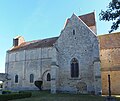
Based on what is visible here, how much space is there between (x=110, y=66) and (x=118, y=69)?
1.56 m

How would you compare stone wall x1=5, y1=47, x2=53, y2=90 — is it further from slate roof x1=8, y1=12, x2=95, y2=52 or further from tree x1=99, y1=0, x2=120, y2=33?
tree x1=99, y1=0, x2=120, y2=33

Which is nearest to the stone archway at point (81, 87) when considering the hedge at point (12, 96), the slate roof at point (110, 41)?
the hedge at point (12, 96)

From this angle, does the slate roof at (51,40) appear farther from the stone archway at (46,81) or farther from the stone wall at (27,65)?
the stone archway at (46,81)

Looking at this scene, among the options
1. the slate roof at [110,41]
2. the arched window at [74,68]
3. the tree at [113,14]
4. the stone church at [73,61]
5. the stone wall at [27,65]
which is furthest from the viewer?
the stone wall at [27,65]

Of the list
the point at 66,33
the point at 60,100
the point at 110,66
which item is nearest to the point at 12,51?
the point at 66,33

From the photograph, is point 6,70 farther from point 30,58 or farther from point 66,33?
point 66,33

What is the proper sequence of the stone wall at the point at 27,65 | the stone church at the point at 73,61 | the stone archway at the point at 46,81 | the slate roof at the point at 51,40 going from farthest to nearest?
the stone wall at the point at 27,65 < the stone archway at the point at 46,81 < the slate roof at the point at 51,40 < the stone church at the point at 73,61

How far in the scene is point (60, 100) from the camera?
18.0 metres

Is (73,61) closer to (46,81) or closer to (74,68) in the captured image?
(74,68)

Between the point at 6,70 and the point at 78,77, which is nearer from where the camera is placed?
the point at 78,77

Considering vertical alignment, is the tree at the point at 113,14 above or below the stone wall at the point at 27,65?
above

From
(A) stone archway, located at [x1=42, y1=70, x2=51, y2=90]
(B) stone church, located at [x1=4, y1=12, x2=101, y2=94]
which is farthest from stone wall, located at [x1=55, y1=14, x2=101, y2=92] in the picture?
(A) stone archway, located at [x1=42, y1=70, x2=51, y2=90]

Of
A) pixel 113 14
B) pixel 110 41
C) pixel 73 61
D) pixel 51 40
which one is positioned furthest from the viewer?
pixel 51 40

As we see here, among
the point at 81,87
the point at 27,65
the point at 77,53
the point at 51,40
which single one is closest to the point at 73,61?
the point at 77,53
